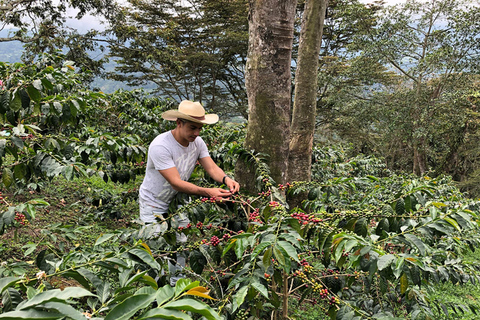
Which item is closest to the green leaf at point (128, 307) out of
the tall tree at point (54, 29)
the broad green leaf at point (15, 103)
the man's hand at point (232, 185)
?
the man's hand at point (232, 185)

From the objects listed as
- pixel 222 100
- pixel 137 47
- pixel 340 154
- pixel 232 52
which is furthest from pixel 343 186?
pixel 222 100

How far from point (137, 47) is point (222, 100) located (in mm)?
6427

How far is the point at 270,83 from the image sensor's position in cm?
236

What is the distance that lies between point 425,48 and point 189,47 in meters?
10.2

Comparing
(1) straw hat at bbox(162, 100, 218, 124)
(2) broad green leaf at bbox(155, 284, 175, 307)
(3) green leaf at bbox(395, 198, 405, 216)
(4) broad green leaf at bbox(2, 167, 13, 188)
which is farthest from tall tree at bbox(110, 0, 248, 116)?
(2) broad green leaf at bbox(155, 284, 175, 307)

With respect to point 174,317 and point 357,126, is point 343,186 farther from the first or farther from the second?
point 357,126

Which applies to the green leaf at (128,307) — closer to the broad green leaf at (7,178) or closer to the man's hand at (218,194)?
the man's hand at (218,194)

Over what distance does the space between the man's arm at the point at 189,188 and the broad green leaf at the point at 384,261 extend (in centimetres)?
92

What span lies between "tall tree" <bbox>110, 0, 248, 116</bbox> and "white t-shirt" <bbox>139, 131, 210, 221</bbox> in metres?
10.1

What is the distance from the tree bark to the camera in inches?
154

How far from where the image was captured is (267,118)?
2.37 m

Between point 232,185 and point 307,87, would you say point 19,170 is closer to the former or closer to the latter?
point 232,185

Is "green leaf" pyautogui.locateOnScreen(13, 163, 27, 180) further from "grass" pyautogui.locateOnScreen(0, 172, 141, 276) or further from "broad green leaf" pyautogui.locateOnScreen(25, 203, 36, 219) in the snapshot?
"grass" pyautogui.locateOnScreen(0, 172, 141, 276)

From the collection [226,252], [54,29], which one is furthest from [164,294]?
[54,29]
